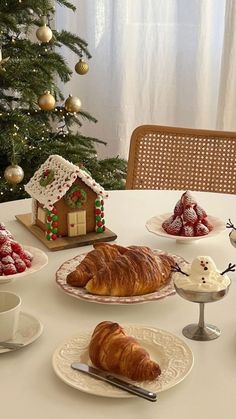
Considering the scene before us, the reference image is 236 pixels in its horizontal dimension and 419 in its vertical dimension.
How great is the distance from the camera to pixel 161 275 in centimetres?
116

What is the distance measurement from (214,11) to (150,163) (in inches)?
50.8

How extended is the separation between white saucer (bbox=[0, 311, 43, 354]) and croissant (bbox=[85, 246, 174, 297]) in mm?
122

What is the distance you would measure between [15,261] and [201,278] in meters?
0.39

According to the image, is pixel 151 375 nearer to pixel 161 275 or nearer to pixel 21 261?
pixel 161 275

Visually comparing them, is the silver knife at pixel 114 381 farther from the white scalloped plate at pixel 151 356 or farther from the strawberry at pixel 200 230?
the strawberry at pixel 200 230

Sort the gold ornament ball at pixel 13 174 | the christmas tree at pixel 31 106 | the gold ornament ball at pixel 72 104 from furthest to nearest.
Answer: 1. the gold ornament ball at pixel 72 104
2. the christmas tree at pixel 31 106
3. the gold ornament ball at pixel 13 174

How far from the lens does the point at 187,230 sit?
1.39 m

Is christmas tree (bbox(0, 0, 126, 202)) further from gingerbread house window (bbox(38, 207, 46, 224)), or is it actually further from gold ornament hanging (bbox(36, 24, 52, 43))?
gingerbread house window (bbox(38, 207, 46, 224))

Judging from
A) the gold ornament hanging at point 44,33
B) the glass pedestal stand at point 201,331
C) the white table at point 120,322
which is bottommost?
the white table at point 120,322

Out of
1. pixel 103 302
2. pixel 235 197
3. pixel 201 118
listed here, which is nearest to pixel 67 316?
pixel 103 302

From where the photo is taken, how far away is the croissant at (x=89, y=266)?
1.16 meters

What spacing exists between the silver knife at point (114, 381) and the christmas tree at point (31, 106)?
147 cm

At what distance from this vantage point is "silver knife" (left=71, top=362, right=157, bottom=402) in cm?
84

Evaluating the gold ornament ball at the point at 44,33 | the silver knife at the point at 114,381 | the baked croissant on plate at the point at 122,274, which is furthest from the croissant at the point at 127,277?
the gold ornament ball at the point at 44,33
